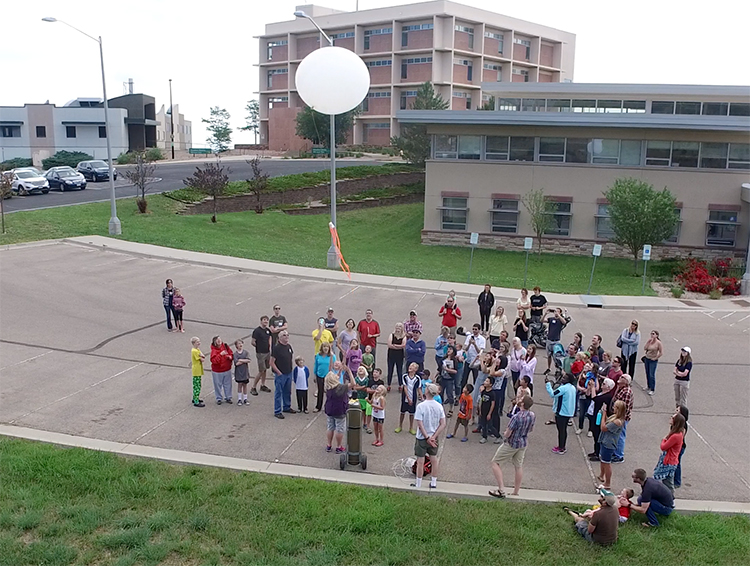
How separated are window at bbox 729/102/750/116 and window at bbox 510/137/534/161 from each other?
47.2 ft

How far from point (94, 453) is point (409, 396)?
512cm

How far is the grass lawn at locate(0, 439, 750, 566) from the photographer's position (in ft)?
26.2

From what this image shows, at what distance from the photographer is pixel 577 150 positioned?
36312mm

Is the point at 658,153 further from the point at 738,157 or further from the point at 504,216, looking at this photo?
the point at 504,216

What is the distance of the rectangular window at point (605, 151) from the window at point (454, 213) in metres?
7.12

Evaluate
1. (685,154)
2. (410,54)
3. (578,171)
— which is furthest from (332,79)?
(410,54)

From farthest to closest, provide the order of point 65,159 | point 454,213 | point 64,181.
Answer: point 65,159
point 64,181
point 454,213

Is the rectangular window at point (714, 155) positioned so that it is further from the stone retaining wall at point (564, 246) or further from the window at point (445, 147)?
the window at point (445, 147)

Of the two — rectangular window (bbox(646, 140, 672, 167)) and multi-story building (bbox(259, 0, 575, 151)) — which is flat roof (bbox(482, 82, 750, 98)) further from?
multi-story building (bbox(259, 0, 575, 151))

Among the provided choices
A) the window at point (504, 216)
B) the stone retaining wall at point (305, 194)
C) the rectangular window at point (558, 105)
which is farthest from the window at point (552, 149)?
the stone retaining wall at point (305, 194)

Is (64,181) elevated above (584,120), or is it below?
below

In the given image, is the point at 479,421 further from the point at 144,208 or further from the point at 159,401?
the point at 144,208

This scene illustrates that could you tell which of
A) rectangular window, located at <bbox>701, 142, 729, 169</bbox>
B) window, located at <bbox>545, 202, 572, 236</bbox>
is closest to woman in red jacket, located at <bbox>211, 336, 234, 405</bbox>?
window, located at <bbox>545, 202, 572, 236</bbox>

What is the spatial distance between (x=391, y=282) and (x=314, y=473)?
15.0 m
